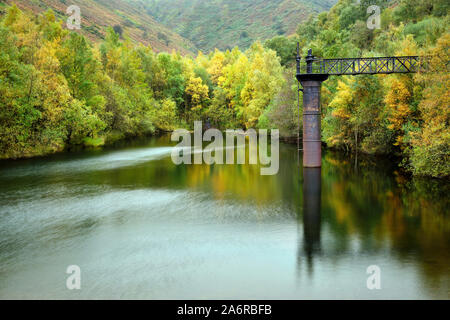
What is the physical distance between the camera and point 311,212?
2116 centimetres

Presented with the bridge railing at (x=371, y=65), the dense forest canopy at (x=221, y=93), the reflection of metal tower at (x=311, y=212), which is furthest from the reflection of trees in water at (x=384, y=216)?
the bridge railing at (x=371, y=65)

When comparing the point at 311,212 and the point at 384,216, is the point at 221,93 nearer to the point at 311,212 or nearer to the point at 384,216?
the point at 311,212

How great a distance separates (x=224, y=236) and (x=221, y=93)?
77.9 m

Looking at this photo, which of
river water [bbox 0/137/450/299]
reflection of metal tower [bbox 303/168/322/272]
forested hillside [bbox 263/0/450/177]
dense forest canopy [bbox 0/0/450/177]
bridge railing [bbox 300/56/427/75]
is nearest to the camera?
river water [bbox 0/137/450/299]

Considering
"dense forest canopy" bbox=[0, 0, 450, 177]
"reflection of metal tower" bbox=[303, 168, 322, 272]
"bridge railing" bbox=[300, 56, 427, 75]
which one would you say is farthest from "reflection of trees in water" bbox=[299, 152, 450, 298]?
"bridge railing" bbox=[300, 56, 427, 75]

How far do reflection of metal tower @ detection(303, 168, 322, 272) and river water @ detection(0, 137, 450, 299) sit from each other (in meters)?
0.06

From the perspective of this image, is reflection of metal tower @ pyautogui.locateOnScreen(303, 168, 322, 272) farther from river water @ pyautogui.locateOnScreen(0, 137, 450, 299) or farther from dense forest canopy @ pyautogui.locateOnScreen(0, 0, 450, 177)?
dense forest canopy @ pyautogui.locateOnScreen(0, 0, 450, 177)

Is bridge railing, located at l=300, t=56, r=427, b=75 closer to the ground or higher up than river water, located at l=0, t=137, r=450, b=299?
higher up

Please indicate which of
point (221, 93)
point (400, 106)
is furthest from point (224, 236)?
point (221, 93)

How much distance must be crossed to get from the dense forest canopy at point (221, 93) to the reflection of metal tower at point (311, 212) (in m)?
6.80

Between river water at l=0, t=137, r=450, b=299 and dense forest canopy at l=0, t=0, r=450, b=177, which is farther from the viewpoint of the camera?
dense forest canopy at l=0, t=0, r=450, b=177

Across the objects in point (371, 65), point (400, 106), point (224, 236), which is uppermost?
point (371, 65)

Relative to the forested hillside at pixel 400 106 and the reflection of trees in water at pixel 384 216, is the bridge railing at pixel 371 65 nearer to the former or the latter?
the forested hillside at pixel 400 106

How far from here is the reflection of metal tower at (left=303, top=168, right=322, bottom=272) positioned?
51.7ft
